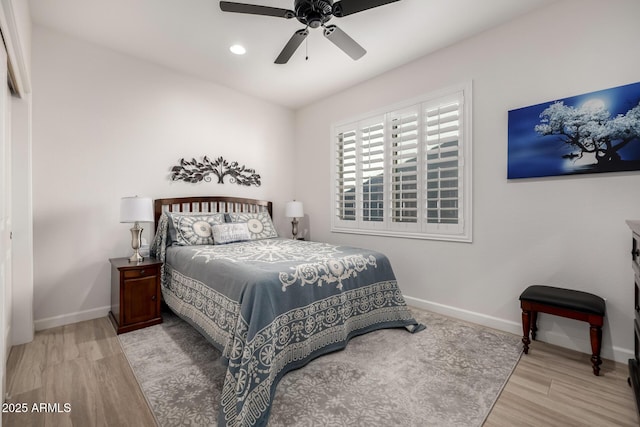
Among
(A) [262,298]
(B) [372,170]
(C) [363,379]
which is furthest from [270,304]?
(B) [372,170]

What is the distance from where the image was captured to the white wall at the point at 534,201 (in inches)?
88.0

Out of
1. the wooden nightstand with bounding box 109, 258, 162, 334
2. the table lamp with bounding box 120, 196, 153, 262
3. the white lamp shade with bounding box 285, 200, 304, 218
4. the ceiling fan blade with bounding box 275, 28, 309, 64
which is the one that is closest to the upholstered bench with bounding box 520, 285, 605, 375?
the ceiling fan blade with bounding box 275, 28, 309, 64

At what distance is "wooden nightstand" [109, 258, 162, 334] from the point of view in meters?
2.72

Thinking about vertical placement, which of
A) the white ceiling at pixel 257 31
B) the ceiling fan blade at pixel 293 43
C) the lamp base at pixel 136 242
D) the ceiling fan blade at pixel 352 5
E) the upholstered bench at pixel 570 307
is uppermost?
the white ceiling at pixel 257 31

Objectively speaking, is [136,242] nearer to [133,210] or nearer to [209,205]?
[133,210]

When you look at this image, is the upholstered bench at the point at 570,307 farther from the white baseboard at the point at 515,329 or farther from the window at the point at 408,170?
the window at the point at 408,170

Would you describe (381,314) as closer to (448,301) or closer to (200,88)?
(448,301)

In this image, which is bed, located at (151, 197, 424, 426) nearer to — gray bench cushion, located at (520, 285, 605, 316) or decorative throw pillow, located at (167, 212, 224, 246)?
decorative throw pillow, located at (167, 212, 224, 246)

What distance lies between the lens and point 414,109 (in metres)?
3.43

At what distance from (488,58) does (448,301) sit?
2506mm

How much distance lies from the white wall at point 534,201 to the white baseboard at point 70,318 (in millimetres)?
3400

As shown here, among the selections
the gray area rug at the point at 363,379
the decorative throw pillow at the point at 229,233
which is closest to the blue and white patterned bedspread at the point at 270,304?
the gray area rug at the point at 363,379

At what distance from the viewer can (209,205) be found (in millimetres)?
4016

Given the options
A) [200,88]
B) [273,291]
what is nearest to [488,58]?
[273,291]
